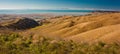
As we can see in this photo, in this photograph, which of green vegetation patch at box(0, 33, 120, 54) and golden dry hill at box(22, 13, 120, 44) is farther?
golden dry hill at box(22, 13, 120, 44)

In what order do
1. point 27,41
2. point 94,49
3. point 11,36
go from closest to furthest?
point 94,49
point 27,41
point 11,36

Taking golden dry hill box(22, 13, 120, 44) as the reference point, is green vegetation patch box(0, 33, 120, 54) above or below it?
above

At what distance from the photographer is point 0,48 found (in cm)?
1124

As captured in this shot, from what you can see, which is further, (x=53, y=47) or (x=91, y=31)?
(x=91, y=31)

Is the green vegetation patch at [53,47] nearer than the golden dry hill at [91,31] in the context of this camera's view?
Yes

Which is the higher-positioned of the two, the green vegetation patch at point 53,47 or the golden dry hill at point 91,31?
the green vegetation patch at point 53,47

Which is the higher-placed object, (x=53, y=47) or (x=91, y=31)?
(x=53, y=47)

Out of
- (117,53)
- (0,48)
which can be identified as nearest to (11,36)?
(0,48)

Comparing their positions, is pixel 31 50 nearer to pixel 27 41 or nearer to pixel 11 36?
pixel 27 41

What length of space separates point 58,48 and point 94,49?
5.84 ft

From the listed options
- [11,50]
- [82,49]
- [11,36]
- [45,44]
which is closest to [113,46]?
[82,49]

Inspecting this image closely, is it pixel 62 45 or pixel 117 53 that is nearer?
pixel 117 53

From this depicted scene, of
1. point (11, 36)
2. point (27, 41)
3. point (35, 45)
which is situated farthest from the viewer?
point (11, 36)

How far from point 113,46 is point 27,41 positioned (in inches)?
191
